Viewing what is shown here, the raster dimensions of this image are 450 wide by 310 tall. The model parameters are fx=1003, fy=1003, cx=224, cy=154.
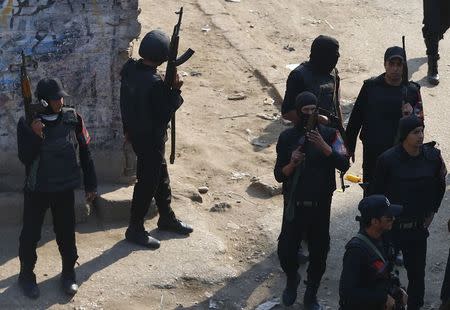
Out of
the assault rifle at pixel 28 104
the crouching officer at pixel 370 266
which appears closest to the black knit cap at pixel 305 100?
the crouching officer at pixel 370 266

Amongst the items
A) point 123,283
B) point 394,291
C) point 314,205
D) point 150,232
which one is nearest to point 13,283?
point 123,283

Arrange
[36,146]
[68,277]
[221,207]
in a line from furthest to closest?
[221,207] < [68,277] < [36,146]

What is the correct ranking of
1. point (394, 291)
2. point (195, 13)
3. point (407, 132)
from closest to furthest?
point (394, 291) → point (407, 132) → point (195, 13)

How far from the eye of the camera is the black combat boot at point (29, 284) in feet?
24.3

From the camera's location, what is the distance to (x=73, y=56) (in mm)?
8336

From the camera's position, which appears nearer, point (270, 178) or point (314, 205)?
point (314, 205)

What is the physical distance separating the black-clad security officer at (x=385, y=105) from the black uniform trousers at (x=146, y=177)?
5.03 ft

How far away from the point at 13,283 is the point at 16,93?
1.64m

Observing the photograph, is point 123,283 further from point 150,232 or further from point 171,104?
point 171,104

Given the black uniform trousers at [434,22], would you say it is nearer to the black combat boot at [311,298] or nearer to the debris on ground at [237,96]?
the debris on ground at [237,96]

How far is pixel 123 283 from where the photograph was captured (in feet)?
25.4

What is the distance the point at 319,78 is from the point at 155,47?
1291mm

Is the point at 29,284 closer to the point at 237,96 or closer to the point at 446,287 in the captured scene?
the point at 446,287

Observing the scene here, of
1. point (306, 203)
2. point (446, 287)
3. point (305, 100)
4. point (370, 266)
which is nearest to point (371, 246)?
point (370, 266)
